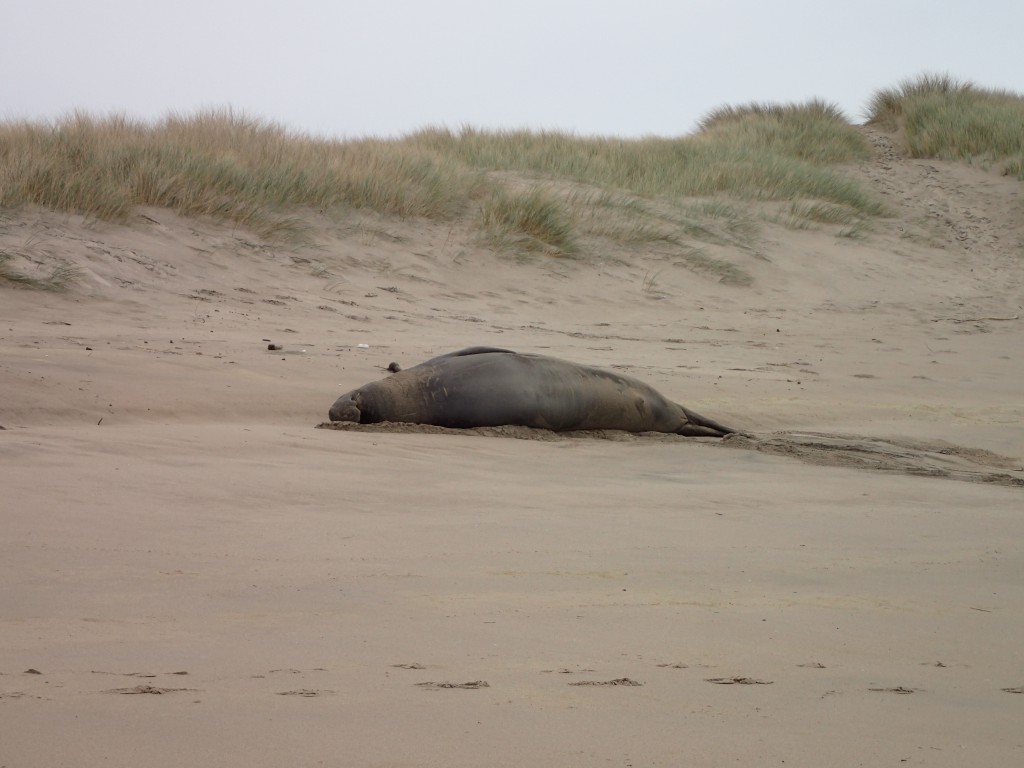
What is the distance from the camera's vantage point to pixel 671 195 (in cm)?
1589

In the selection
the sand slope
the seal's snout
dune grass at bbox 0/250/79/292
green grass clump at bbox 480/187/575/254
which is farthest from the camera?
green grass clump at bbox 480/187/575/254

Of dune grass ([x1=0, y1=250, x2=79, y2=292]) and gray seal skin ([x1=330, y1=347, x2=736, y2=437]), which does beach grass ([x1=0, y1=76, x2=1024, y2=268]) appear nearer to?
dune grass ([x1=0, y1=250, x2=79, y2=292])

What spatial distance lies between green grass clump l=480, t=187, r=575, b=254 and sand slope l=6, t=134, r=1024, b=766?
4.13 m

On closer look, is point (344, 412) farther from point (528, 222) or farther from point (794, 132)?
point (794, 132)

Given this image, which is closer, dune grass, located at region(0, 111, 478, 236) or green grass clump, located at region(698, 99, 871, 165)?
dune grass, located at region(0, 111, 478, 236)

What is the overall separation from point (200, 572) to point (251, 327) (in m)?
5.89

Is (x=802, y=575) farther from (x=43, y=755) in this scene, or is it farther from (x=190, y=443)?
(x=190, y=443)

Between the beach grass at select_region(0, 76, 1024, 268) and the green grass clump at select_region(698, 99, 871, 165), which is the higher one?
the green grass clump at select_region(698, 99, 871, 165)

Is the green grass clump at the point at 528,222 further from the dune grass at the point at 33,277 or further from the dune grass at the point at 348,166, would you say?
the dune grass at the point at 33,277

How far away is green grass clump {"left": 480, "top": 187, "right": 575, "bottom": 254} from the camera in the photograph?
12883mm

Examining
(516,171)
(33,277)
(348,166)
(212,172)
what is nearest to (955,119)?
(516,171)

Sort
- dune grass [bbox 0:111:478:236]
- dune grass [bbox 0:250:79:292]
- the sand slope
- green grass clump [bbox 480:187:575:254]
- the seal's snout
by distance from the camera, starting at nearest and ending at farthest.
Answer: the sand slope, the seal's snout, dune grass [bbox 0:250:79:292], dune grass [bbox 0:111:478:236], green grass clump [bbox 480:187:575:254]

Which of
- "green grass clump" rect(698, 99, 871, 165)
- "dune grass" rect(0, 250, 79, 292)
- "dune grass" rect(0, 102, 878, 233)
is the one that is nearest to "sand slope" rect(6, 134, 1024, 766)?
"dune grass" rect(0, 250, 79, 292)

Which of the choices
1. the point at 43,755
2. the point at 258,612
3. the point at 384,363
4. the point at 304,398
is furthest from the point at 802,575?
the point at 384,363
